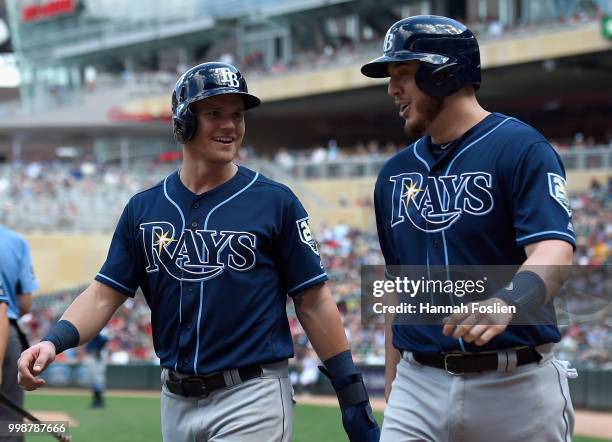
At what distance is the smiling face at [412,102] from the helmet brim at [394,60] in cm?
2

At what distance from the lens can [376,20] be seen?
1362 inches

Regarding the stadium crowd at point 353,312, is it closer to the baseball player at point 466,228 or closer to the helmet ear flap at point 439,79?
the baseball player at point 466,228

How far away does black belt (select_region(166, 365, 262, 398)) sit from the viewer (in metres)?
4.25

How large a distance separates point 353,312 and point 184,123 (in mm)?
13658

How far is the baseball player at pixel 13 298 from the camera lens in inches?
232

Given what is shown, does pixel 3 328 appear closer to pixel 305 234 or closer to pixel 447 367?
pixel 305 234

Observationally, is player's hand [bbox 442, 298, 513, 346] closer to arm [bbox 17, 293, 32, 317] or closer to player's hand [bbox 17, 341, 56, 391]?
player's hand [bbox 17, 341, 56, 391]

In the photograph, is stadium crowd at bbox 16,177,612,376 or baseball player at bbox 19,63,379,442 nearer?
baseball player at bbox 19,63,379,442

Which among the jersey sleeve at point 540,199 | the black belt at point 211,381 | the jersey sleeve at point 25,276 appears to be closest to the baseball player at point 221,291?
the black belt at point 211,381

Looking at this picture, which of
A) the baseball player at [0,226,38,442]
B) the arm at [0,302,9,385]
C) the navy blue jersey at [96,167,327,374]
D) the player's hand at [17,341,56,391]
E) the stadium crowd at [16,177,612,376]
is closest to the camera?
the player's hand at [17,341,56,391]

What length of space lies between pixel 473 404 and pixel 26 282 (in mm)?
3182

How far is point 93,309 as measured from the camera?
4590mm

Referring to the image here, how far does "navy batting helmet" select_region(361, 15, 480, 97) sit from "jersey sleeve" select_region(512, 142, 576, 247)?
404mm

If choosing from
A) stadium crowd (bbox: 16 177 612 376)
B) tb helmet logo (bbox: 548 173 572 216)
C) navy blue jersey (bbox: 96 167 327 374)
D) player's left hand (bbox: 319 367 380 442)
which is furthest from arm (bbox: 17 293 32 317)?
stadium crowd (bbox: 16 177 612 376)
